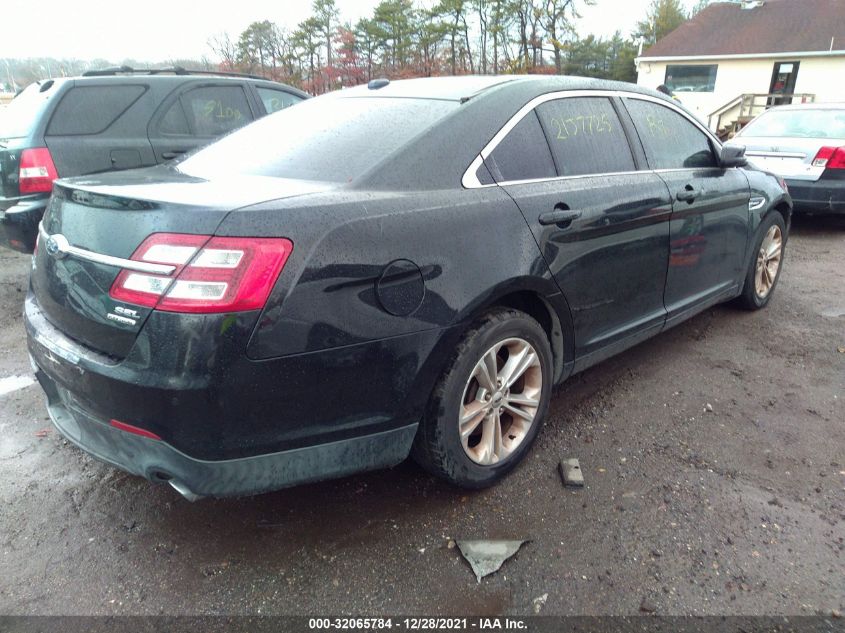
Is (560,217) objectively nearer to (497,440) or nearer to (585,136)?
(585,136)

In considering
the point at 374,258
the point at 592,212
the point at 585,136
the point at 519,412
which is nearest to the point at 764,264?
the point at 585,136

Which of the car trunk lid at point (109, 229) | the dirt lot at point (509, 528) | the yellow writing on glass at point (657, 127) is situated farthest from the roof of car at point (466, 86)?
the dirt lot at point (509, 528)

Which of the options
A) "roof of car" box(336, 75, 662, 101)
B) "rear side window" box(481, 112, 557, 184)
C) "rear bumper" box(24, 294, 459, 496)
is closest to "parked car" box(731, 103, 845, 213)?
"roof of car" box(336, 75, 662, 101)

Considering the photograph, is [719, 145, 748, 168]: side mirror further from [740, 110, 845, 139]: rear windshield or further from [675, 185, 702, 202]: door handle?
[740, 110, 845, 139]: rear windshield

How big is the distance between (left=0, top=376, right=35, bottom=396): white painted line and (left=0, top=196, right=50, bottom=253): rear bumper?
4.31ft

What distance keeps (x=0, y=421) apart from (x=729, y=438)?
367 cm

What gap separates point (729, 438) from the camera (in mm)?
2965

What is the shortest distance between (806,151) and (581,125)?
5720 mm

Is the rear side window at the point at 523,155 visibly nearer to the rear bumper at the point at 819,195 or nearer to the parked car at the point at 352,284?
the parked car at the point at 352,284

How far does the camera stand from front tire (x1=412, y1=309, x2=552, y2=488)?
2.30 meters

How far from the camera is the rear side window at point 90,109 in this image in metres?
4.85

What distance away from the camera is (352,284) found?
1.93 metres

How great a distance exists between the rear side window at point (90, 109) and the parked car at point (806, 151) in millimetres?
6678

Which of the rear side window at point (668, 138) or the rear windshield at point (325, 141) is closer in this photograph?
the rear windshield at point (325, 141)
